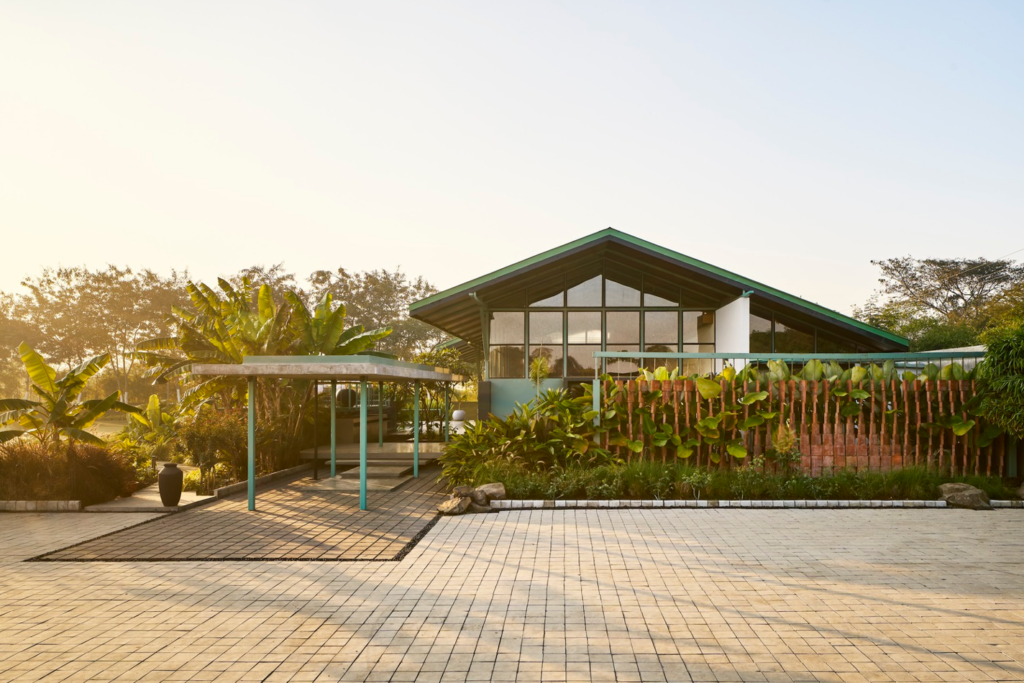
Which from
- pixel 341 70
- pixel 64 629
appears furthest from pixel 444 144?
pixel 64 629

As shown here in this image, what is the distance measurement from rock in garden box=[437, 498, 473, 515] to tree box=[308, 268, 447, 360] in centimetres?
4368

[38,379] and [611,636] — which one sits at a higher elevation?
[38,379]

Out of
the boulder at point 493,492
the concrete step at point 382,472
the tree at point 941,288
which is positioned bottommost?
the concrete step at point 382,472

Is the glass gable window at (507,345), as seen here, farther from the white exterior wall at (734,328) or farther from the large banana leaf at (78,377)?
the large banana leaf at (78,377)

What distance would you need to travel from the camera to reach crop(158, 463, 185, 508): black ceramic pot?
10891mm

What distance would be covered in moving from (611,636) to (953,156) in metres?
16.1

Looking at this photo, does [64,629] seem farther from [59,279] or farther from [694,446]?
[59,279]

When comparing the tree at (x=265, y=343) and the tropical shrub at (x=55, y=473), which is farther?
the tree at (x=265, y=343)

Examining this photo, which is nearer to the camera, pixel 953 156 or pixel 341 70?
pixel 341 70

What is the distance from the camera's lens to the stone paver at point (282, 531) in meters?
8.06

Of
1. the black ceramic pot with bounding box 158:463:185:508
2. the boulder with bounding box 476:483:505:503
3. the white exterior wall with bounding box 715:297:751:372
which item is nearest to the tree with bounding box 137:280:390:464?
the black ceramic pot with bounding box 158:463:185:508

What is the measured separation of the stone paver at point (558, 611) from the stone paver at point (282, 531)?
428 millimetres

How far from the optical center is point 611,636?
5230 millimetres

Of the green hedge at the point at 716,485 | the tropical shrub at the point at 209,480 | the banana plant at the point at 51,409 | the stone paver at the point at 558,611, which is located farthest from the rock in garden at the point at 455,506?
the banana plant at the point at 51,409
